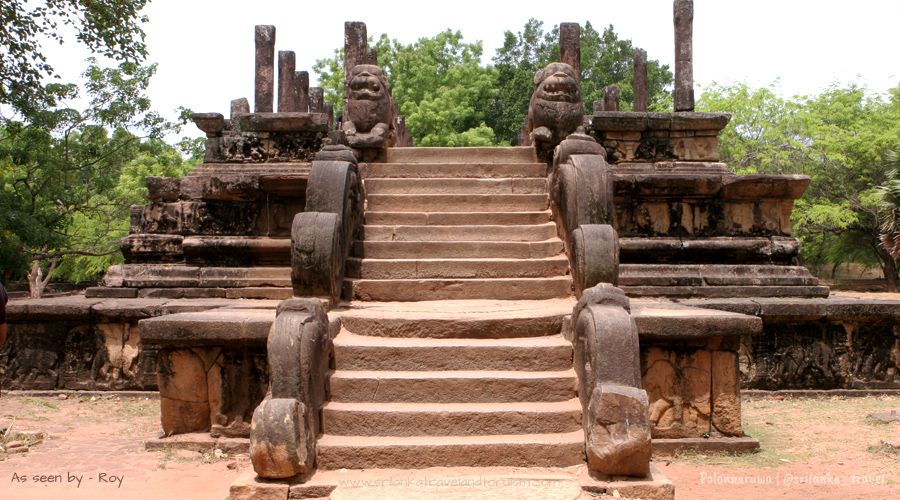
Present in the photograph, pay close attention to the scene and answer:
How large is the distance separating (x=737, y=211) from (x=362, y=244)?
11.7ft

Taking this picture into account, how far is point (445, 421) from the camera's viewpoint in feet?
13.8

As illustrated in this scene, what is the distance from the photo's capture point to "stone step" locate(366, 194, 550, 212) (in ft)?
Result: 22.9

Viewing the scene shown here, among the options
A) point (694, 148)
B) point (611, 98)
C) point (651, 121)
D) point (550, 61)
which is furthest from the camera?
point (550, 61)

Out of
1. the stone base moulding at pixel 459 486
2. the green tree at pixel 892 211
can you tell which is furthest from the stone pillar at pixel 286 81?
the green tree at pixel 892 211

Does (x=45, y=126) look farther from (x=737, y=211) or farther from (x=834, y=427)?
(x=834, y=427)

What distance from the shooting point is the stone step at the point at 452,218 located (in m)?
6.72

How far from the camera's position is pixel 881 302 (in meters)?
6.63

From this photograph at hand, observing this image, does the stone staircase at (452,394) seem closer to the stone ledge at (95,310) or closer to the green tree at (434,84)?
the stone ledge at (95,310)

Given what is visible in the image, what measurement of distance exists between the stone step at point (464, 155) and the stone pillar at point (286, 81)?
29.7 feet

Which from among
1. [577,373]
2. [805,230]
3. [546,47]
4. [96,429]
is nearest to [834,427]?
[577,373]

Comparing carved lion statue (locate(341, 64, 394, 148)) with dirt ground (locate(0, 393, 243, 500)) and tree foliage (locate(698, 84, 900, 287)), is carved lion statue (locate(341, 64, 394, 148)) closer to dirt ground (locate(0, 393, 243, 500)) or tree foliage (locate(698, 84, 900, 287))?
dirt ground (locate(0, 393, 243, 500))

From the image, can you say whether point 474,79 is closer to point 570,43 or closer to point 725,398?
point 570,43

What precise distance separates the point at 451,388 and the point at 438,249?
6.62ft

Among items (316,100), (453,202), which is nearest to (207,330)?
(453,202)
